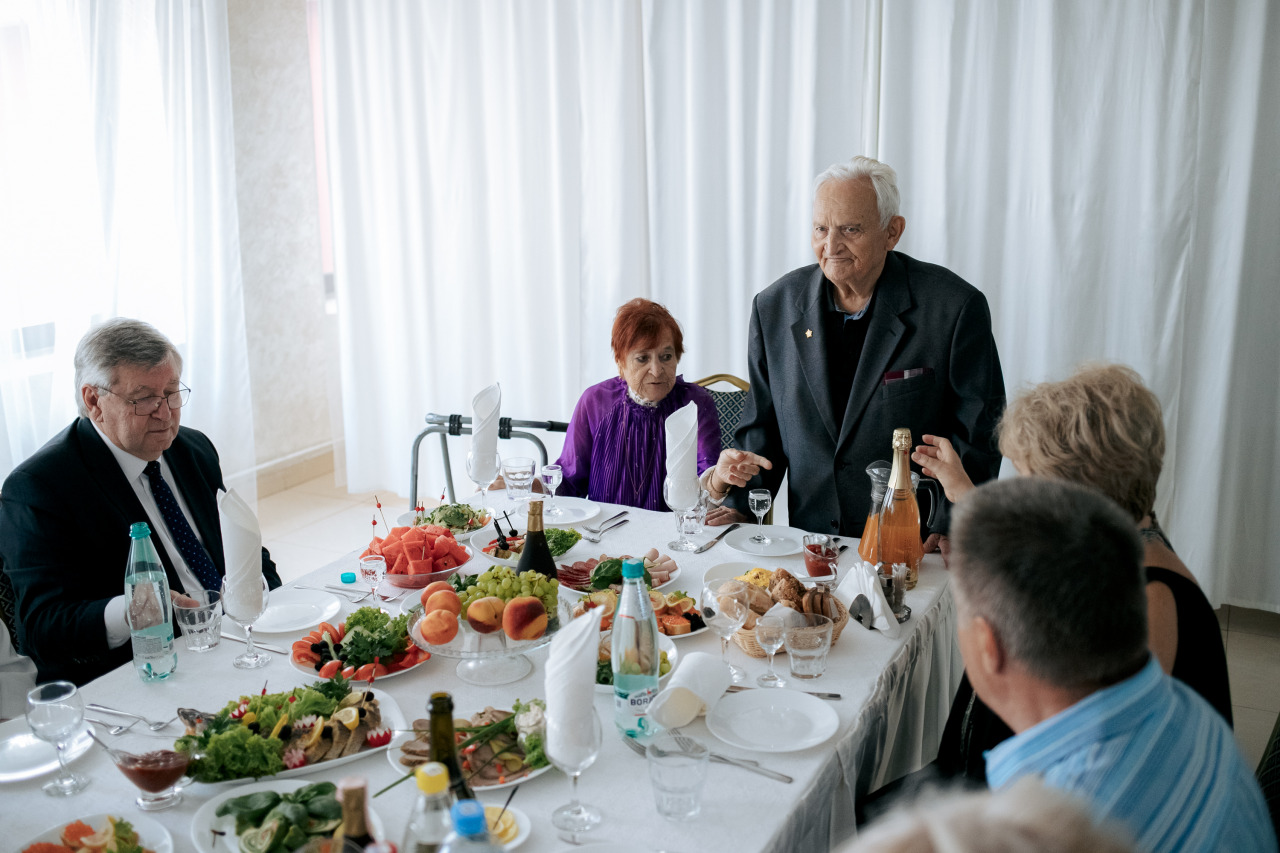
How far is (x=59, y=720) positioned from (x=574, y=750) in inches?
30.3

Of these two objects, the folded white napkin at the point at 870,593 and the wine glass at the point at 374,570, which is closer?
the folded white napkin at the point at 870,593

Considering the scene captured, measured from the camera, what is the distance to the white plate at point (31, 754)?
1512 millimetres

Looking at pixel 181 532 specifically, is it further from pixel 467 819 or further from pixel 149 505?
pixel 467 819

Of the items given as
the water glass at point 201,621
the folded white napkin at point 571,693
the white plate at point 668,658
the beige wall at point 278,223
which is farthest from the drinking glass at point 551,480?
the beige wall at point 278,223

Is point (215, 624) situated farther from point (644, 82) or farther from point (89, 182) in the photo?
point (644, 82)

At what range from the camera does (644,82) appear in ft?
14.3

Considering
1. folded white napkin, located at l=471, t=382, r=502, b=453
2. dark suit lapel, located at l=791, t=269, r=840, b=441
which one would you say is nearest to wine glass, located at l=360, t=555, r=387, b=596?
folded white napkin, located at l=471, t=382, r=502, b=453

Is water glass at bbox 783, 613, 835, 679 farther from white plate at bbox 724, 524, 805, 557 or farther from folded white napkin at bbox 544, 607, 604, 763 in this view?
white plate at bbox 724, 524, 805, 557

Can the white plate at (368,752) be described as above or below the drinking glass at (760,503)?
below

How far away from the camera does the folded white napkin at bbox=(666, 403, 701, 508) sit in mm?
2428

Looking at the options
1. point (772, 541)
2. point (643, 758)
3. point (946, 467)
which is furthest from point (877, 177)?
point (643, 758)

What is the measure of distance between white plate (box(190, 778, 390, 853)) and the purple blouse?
5.91 ft

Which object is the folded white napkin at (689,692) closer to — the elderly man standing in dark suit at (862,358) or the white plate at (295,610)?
the white plate at (295,610)

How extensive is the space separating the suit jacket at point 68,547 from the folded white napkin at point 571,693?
111 centimetres
